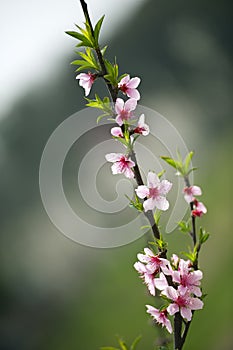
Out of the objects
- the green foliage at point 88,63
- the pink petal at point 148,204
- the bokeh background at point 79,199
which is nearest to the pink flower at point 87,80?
the green foliage at point 88,63

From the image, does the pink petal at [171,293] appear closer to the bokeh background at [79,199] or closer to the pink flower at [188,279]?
the pink flower at [188,279]

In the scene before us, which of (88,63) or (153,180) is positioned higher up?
(88,63)

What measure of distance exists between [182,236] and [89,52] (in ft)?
4.28

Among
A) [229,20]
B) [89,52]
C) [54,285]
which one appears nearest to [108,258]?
[54,285]

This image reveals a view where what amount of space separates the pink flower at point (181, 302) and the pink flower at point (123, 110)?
147mm

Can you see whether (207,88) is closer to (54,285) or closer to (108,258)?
(108,258)

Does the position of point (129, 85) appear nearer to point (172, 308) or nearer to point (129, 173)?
point (129, 173)

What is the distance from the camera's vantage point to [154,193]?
387 mm

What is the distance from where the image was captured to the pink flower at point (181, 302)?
37 centimetres

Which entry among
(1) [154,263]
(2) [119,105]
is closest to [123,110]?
(2) [119,105]

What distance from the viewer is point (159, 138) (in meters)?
1.67

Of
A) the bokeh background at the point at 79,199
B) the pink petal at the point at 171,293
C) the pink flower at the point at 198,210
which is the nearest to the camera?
the pink petal at the point at 171,293

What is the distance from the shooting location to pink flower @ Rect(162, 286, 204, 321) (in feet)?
1.22

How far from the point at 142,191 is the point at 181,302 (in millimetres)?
100
